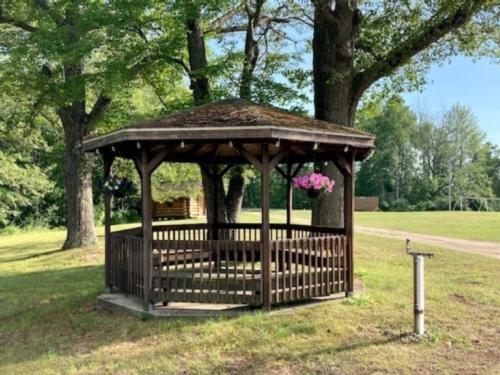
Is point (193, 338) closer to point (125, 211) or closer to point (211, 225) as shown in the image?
point (211, 225)

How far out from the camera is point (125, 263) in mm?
8133

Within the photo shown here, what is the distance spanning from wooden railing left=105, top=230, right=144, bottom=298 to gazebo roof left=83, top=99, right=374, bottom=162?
149cm

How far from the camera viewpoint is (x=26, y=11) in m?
15.4

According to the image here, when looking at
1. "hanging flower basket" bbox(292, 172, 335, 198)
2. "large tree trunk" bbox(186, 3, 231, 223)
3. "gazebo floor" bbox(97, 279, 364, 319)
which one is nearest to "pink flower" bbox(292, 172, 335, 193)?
"hanging flower basket" bbox(292, 172, 335, 198)

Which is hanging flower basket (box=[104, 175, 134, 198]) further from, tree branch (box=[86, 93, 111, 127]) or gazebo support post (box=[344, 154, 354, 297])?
tree branch (box=[86, 93, 111, 127])

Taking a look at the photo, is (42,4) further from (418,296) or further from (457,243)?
(457,243)

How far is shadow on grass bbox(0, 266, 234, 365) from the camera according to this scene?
6297mm

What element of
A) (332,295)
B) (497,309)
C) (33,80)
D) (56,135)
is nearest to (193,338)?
(332,295)

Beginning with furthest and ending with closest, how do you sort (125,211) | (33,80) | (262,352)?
(125,211) < (33,80) < (262,352)

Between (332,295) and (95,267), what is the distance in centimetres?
723

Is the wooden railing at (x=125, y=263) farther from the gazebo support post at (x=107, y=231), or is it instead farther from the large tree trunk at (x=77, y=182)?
the large tree trunk at (x=77, y=182)

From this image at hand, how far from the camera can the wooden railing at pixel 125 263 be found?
25.2 ft

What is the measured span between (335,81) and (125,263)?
5940mm

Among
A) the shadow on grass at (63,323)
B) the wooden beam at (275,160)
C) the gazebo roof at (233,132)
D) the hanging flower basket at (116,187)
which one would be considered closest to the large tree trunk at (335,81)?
the gazebo roof at (233,132)
